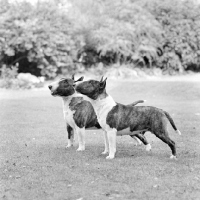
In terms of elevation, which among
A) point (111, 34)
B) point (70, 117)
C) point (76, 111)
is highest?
point (76, 111)

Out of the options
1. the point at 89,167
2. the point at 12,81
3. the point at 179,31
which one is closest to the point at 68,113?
the point at 89,167

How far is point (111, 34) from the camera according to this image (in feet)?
119

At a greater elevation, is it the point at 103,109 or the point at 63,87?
the point at 63,87

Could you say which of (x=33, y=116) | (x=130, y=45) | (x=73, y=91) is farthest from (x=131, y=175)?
(x=130, y=45)

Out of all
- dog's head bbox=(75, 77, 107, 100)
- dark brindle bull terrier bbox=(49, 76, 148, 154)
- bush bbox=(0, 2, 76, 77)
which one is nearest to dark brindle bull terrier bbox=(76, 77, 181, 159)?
dog's head bbox=(75, 77, 107, 100)

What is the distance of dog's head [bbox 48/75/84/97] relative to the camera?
9.07 m

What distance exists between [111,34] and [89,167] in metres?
29.2

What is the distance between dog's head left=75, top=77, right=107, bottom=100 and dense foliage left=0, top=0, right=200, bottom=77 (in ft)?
81.1

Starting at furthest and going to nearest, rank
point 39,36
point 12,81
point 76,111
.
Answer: point 39,36
point 12,81
point 76,111

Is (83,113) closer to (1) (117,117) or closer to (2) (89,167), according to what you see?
(1) (117,117)

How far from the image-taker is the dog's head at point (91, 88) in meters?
8.48

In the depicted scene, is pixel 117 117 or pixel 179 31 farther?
pixel 179 31

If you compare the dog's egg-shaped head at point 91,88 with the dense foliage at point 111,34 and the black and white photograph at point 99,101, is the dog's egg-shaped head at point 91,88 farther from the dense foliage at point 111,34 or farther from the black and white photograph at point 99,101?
the dense foliage at point 111,34

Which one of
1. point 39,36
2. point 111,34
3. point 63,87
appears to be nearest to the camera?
point 63,87
